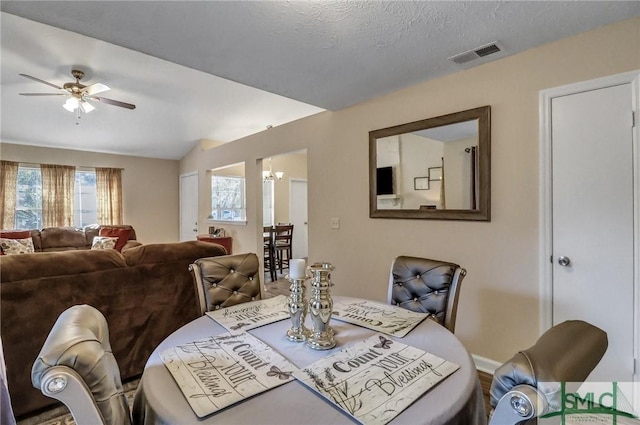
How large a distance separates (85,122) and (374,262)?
5.27 metres

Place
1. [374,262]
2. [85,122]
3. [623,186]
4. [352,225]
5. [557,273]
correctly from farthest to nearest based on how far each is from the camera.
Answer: [85,122]
[352,225]
[374,262]
[557,273]
[623,186]

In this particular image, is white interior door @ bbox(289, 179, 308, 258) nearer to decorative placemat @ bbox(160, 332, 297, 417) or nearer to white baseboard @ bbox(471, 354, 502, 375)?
white baseboard @ bbox(471, 354, 502, 375)

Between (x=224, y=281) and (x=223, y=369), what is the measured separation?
880mm

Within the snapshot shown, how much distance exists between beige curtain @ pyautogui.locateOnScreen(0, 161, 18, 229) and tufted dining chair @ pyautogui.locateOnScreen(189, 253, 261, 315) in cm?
561

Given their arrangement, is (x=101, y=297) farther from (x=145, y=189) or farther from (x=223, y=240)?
(x=145, y=189)

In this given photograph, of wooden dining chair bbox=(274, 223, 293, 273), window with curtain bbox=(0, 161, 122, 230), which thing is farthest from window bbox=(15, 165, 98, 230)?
wooden dining chair bbox=(274, 223, 293, 273)

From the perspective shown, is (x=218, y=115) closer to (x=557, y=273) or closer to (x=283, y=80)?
(x=283, y=80)

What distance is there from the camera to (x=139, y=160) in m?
6.59

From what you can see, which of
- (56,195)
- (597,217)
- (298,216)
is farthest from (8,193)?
(597,217)

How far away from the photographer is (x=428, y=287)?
174 cm

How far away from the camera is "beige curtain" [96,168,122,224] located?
239 inches

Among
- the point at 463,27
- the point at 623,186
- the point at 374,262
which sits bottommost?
the point at 374,262

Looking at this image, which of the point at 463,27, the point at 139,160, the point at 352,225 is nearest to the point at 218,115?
the point at 139,160

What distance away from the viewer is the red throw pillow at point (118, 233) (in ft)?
16.8
